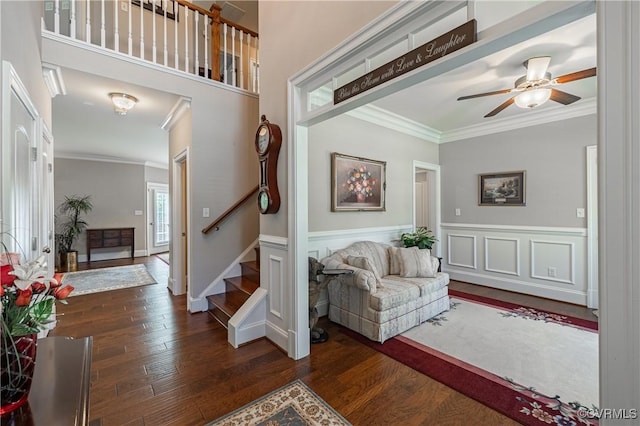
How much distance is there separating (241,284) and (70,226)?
5.77m

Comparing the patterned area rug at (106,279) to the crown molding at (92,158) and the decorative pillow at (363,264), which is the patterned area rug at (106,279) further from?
the decorative pillow at (363,264)

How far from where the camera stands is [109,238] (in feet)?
22.7

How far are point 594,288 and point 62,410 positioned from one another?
16.7ft

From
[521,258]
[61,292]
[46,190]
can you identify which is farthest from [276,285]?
[521,258]

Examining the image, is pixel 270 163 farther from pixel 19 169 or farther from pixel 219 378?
pixel 219 378

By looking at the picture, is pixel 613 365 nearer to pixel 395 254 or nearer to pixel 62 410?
pixel 62 410

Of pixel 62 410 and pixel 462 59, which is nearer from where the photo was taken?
pixel 62 410

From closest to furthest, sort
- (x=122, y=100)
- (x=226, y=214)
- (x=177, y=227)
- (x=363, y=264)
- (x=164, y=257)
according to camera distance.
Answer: (x=363, y=264)
(x=122, y=100)
(x=226, y=214)
(x=177, y=227)
(x=164, y=257)

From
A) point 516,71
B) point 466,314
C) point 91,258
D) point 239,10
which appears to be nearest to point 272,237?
point 466,314

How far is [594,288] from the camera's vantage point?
3.51m

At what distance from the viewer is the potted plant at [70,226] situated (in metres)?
5.98

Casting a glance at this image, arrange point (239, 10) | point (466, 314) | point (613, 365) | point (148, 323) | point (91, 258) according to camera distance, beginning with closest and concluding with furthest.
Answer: point (613, 365), point (148, 323), point (466, 314), point (239, 10), point (91, 258)

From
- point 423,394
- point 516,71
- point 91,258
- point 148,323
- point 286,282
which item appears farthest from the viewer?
point 91,258

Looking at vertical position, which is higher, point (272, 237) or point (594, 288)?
point (272, 237)
